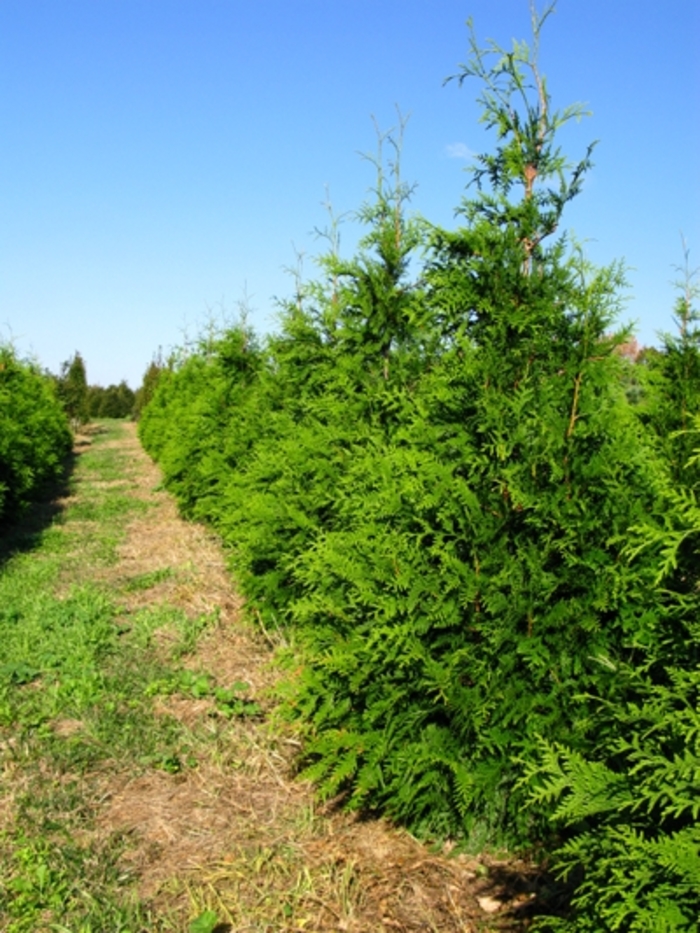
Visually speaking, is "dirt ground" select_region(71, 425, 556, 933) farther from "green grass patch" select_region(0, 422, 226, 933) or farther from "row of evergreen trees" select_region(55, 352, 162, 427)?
"row of evergreen trees" select_region(55, 352, 162, 427)

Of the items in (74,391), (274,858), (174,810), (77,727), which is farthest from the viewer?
(74,391)

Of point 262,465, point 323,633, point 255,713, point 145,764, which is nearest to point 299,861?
point 323,633

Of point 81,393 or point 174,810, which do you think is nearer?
point 174,810

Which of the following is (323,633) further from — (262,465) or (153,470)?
(153,470)

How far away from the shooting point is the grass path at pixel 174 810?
3436 millimetres

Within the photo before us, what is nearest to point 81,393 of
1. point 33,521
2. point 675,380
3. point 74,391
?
point 74,391

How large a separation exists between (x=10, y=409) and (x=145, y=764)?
40.8ft

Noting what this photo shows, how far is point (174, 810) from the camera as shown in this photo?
4.36m

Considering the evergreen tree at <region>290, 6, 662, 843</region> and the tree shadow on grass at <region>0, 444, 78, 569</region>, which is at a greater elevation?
the evergreen tree at <region>290, 6, 662, 843</region>

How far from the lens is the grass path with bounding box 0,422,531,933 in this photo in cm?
344

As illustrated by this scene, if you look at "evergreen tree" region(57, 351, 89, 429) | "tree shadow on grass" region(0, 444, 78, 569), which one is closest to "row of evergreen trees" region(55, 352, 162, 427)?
"evergreen tree" region(57, 351, 89, 429)

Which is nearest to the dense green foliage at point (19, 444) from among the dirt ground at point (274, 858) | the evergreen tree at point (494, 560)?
the dirt ground at point (274, 858)

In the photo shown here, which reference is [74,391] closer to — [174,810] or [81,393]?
[81,393]

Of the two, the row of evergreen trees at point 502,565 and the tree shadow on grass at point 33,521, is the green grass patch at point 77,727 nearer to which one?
the row of evergreen trees at point 502,565
